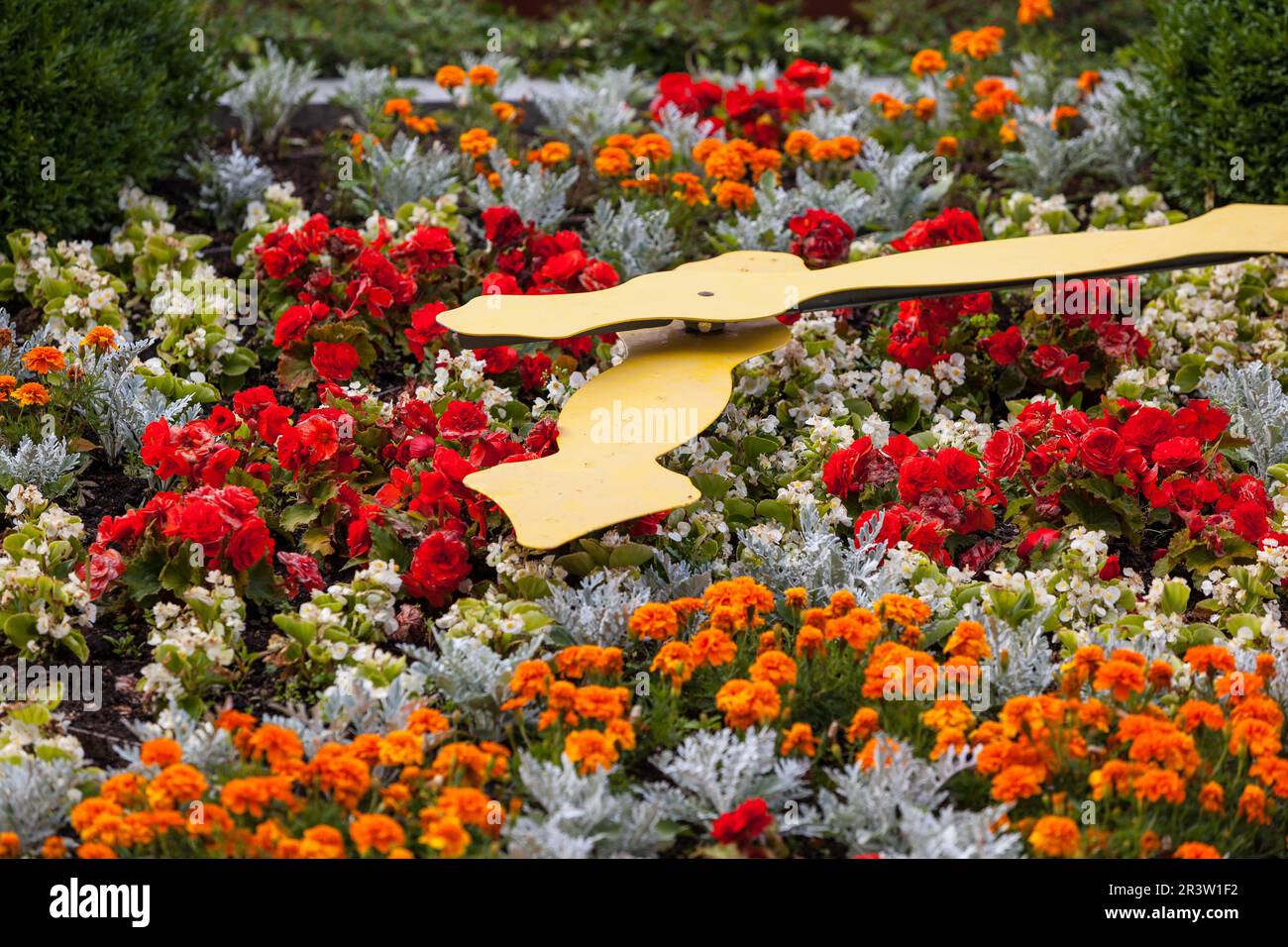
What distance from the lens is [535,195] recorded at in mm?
5352

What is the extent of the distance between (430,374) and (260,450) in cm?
83

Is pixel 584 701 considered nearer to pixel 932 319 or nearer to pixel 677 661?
pixel 677 661

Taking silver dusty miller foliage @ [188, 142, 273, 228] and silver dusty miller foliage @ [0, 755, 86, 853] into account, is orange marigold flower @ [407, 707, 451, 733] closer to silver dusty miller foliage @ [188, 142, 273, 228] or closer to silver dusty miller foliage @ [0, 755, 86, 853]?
silver dusty miller foliage @ [0, 755, 86, 853]

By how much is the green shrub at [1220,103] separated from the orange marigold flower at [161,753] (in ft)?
14.2

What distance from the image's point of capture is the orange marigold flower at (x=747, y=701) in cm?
292

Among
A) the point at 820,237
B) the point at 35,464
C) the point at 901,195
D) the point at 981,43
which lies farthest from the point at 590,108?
the point at 35,464

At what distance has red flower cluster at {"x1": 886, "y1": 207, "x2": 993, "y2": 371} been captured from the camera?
4.46 m

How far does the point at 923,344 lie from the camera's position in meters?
4.45

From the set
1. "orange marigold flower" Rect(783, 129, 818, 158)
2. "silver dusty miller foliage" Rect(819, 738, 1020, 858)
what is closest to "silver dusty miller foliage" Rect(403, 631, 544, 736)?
"silver dusty miller foliage" Rect(819, 738, 1020, 858)

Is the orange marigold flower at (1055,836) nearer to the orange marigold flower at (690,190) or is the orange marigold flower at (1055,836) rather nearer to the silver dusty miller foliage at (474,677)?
the silver dusty miller foliage at (474,677)

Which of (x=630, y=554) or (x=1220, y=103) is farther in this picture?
(x=1220, y=103)

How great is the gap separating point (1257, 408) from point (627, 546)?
1901 mm

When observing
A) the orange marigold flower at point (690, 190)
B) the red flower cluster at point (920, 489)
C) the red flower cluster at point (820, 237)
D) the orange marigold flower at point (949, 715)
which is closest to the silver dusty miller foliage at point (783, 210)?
the orange marigold flower at point (690, 190)
